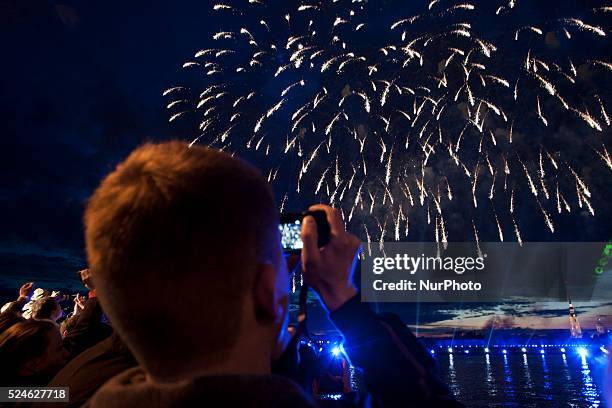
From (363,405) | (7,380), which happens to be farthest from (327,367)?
(7,380)

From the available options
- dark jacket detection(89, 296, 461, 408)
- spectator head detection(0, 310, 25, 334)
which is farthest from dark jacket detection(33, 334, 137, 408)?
spectator head detection(0, 310, 25, 334)

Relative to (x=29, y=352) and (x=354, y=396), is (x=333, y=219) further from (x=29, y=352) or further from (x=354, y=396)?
(x=29, y=352)

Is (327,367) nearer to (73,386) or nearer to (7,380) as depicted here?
(73,386)

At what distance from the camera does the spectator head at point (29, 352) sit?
5238mm

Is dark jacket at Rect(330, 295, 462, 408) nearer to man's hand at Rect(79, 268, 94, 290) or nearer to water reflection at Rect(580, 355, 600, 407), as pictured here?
man's hand at Rect(79, 268, 94, 290)

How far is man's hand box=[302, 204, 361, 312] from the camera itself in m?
1.95

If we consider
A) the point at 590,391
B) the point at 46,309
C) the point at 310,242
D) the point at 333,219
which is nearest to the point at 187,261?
the point at 310,242

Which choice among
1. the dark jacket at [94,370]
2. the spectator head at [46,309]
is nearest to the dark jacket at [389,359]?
the dark jacket at [94,370]

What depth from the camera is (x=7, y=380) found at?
5.17 m

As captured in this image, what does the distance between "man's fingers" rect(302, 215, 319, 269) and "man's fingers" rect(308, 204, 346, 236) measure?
0.07 m

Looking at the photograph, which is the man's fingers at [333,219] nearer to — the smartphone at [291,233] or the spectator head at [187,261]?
the smartphone at [291,233]

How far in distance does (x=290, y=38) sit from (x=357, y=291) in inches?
919

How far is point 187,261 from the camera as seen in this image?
1.52m

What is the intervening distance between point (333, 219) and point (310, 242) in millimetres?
149
